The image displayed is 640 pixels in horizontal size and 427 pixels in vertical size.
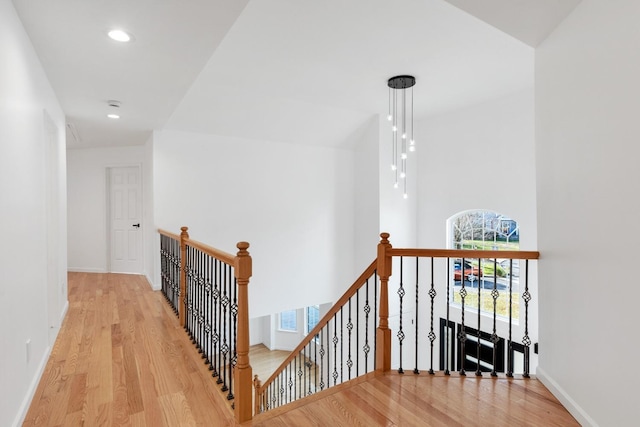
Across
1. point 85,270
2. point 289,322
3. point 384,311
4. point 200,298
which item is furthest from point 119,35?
point 289,322

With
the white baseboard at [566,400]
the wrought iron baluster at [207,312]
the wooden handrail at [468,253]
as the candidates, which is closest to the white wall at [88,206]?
the wrought iron baluster at [207,312]

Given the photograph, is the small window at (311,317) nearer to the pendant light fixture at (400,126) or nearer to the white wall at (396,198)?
the white wall at (396,198)

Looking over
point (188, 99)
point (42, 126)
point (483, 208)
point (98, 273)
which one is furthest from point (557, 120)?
point (98, 273)

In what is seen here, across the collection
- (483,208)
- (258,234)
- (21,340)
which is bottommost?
(21,340)

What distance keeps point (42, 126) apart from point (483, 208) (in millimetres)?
5352

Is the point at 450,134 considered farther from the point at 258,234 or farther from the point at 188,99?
the point at 188,99

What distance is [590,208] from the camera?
1824 millimetres

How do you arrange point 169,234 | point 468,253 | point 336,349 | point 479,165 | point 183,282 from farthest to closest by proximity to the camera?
point 479,165 → point 336,349 → point 169,234 → point 183,282 → point 468,253

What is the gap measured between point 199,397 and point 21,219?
5.12 feet

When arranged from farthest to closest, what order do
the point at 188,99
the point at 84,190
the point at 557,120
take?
the point at 84,190 → the point at 188,99 → the point at 557,120

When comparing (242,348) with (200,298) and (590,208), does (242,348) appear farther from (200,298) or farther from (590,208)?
(590,208)

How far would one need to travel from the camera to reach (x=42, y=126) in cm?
273

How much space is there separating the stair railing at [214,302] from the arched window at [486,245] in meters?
→ 3.72

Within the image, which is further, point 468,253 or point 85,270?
point 85,270
